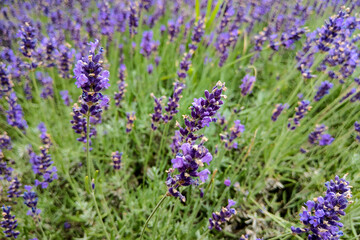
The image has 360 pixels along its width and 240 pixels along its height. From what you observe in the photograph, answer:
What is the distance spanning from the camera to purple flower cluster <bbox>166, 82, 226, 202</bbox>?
1.09 meters

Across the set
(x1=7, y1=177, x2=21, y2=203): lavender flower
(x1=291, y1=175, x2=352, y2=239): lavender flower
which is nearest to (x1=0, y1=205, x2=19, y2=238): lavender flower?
(x1=7, y1=177, x2=21, y2=203): lavender flower

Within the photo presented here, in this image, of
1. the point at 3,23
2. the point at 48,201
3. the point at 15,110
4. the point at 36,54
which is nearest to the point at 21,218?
the point at 48,201

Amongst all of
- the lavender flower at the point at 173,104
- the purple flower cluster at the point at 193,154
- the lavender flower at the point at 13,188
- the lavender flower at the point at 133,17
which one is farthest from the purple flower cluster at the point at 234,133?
the lavender flower at the point at 13,188

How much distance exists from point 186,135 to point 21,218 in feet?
6.79

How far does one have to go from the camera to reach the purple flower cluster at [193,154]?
3.57 ft

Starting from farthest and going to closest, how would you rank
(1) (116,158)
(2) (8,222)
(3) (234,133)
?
(3) (234,133), (1) (116,158), (2) (8,222)

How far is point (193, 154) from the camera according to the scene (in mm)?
1084

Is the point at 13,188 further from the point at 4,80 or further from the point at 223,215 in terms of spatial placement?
the point at 223,215

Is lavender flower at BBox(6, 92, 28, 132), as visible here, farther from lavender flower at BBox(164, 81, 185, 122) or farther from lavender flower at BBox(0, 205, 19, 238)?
Answer: lavender flower at BBox(164, 81, 185, 122)

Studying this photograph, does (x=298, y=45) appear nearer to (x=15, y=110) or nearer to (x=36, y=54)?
(x=36, y=54)

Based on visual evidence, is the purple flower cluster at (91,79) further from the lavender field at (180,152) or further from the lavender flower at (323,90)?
the lavender flower at (323,90)

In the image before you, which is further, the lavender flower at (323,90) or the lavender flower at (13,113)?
the lavender flower at (323,90)

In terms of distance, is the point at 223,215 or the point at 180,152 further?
the point at 223,215

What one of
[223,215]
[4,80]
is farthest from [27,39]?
[223,215]
